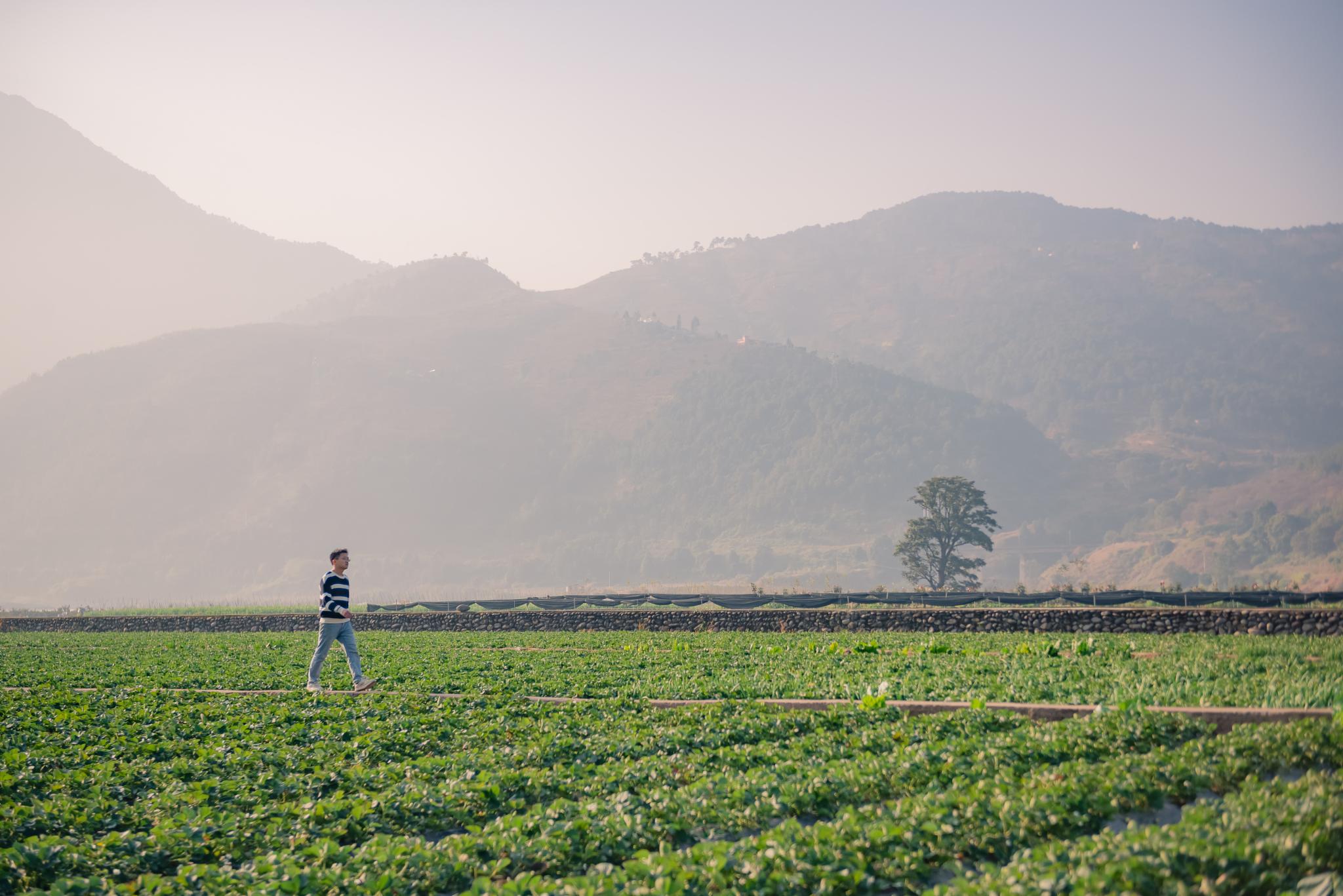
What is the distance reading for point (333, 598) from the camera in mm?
16641

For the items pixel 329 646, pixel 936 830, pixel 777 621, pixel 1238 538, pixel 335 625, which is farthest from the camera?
pixel 1238 538

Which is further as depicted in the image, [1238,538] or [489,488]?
[489,488]

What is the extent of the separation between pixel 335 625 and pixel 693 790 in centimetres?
982

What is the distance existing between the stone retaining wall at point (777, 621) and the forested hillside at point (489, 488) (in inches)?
4224

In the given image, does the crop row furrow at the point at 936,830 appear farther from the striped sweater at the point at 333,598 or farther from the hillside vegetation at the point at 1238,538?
the hillside vegetation at the point at 1238,538

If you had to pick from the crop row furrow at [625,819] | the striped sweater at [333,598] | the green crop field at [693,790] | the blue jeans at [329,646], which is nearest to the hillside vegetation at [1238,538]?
the blue jeans at [329,646]

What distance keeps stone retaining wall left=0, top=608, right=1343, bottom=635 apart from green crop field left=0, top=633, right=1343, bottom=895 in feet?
37.4

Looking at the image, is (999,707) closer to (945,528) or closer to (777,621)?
(777,621)

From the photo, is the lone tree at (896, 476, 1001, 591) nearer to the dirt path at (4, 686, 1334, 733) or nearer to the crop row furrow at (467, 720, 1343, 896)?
the dirt path at (4, 686, 1334, 733)

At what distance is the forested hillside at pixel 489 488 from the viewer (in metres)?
160

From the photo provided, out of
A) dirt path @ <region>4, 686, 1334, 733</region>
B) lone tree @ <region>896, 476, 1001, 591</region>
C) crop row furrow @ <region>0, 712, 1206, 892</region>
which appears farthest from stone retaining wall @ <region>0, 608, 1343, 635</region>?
lone tree @ <region>896, 476, 1001, 591</region>

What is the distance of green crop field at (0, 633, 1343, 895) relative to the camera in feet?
21.6

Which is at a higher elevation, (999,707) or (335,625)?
(335,625)

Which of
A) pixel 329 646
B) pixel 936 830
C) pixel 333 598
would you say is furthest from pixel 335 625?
pixel 936 830
